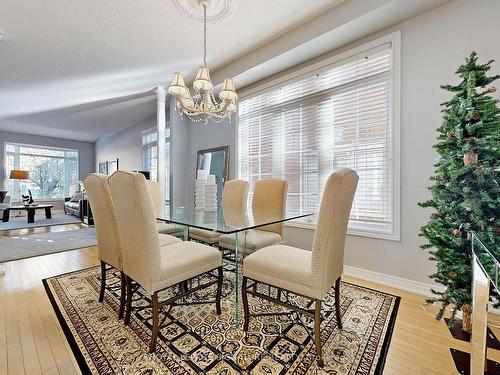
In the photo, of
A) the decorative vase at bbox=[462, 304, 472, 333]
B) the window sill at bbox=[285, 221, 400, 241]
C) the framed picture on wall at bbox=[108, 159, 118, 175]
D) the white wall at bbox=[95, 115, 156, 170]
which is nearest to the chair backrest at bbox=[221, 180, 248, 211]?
the window sill at bbox=[285, 221, 400, 241]

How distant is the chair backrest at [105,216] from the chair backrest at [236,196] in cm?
128

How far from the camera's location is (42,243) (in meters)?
4.14

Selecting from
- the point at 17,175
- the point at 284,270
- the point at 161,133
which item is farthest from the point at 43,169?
the point at 284,270

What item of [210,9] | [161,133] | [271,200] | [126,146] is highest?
[210,9]

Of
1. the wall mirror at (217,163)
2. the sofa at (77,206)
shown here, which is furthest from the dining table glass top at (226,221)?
the sofa at (77,206)

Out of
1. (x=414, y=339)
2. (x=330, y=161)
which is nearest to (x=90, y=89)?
(x=330, y=161)

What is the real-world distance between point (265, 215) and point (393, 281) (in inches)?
56.6

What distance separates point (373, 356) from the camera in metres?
1.42

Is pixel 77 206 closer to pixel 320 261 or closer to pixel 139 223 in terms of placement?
pixel 139 223

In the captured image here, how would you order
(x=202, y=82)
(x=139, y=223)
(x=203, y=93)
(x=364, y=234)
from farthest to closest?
(x=364, y=234) < (x=203, y=93) < (x=202, y=82) < (x=139, y=223)

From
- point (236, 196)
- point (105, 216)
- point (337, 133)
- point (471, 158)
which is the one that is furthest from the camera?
point (236, 196)

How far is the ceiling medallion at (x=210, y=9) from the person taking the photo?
2.23 metres

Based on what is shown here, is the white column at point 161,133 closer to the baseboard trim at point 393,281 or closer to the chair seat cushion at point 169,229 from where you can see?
the chair seat cushion at point 169,229

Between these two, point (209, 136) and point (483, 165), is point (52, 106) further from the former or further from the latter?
point (483, 165)
